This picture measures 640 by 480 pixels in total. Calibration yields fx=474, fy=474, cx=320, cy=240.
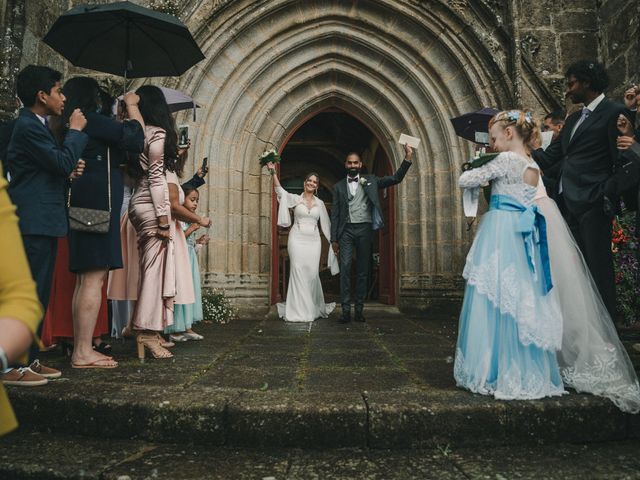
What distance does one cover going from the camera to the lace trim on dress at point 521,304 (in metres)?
2.76

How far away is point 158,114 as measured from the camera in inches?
150

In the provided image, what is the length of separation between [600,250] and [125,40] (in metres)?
4.51

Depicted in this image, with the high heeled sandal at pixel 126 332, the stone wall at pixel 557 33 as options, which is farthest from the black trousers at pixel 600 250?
the stone wall at pixel 557 33

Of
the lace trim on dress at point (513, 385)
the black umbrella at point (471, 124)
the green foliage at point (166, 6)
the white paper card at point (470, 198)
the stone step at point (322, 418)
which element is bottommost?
the stone step at point (322, 418)

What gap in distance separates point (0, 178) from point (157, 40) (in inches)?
157

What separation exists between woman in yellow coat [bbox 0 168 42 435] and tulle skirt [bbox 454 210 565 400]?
237cm

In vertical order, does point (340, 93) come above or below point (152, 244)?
above

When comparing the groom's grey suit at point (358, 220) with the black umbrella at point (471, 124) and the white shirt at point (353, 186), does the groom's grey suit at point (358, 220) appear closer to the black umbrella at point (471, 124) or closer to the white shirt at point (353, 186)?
the white shirt at point (353, 186)

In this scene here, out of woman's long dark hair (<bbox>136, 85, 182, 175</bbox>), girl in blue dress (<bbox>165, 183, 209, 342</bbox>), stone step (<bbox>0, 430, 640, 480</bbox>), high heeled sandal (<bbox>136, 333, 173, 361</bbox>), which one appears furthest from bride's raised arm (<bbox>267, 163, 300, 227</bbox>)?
stone step (<bbox>0, 430, 640, 480</bbox>)

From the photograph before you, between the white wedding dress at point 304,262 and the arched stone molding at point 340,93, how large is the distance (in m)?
0.72

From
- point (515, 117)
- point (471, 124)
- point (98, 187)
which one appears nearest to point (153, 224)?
point (98, 187)

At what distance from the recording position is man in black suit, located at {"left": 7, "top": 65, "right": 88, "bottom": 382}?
2938mm

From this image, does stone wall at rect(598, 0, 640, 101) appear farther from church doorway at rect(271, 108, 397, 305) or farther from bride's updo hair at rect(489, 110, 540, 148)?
bride's updo hair at rect(489, 110, 540, 148)

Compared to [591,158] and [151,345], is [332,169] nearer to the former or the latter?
[591,158]
